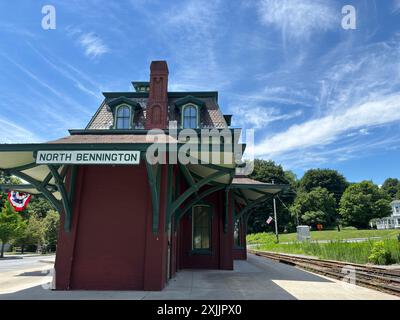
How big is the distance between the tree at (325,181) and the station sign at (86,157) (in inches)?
3015

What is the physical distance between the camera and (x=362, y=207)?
60438 mm

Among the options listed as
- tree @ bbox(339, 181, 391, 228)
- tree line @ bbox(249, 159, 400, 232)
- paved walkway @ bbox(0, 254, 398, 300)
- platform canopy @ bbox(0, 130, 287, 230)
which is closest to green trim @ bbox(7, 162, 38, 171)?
platform canopy @ bbox(0, 130, 287, 230)

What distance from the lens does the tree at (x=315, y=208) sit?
61719 millimetres

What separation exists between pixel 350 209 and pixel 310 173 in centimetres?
1976

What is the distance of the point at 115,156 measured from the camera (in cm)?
680

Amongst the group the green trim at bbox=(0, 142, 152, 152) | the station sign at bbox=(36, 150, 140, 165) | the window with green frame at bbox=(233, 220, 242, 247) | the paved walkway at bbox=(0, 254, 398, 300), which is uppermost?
the green trim at bbox=(0, 142, 152, 152)

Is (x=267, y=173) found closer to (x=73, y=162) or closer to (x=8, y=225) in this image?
(x=8, y=225)

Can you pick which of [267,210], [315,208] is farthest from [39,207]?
[315,208]

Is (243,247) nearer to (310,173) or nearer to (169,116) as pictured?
(169,116)

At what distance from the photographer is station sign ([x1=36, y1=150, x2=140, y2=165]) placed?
6.77 m

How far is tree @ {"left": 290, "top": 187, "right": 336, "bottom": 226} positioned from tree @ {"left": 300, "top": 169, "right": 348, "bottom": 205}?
432 inches

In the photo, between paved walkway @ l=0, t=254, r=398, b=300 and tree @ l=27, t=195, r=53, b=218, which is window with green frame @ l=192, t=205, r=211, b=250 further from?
tree @ l=27, t=195, r=53, b=218

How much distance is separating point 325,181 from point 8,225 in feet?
230
